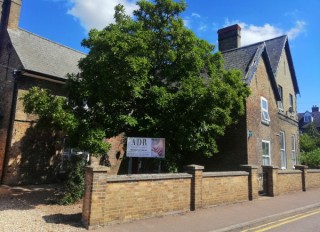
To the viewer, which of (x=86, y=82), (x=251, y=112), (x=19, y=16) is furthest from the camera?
(x=19, y=16)

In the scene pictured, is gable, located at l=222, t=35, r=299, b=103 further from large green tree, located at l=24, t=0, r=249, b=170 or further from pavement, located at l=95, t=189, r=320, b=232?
pavement, located at l=95, t=189, r=320, b=232

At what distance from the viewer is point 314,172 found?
18578 mm

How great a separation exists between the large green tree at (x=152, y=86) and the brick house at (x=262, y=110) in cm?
319

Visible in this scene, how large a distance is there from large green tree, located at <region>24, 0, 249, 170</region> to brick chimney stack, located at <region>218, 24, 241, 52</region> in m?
10.4

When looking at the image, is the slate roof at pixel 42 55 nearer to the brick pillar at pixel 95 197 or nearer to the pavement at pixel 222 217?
the brick pillar at pixel 95 197

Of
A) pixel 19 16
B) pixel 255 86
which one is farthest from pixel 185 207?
pixel 19 16

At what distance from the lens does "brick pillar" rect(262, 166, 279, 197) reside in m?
14.4

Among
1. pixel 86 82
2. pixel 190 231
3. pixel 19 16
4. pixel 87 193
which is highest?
pixel 19 16

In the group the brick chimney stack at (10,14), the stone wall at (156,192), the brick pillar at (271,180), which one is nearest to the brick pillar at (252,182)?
the stone wall at (156,192)

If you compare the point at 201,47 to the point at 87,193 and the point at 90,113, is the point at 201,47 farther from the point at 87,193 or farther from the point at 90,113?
the point at 87,193

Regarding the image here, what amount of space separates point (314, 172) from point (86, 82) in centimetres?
1510

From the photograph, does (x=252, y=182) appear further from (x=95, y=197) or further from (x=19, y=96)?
(x=19, y=96)

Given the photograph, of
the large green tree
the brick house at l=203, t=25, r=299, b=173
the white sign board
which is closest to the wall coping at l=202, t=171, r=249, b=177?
the large green tree

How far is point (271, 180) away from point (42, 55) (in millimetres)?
14432
